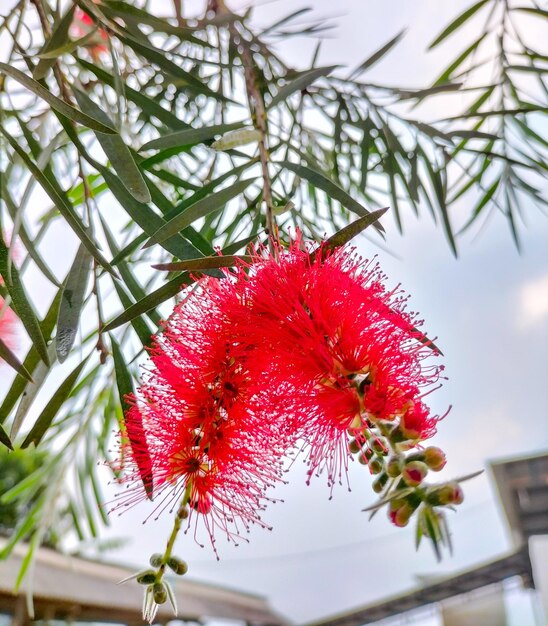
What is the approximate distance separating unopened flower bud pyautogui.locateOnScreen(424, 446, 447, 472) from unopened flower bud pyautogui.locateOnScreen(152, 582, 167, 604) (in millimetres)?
174

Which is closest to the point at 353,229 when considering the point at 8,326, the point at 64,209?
the point at 64,209

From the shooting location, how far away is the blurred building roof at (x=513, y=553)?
9.03ft

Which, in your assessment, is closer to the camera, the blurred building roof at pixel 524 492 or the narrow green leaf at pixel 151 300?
the narrow green leaf at pixel 151 300

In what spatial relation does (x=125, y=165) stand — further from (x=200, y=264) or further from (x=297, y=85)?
(x=297, y=85)

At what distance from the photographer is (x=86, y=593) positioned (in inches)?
102

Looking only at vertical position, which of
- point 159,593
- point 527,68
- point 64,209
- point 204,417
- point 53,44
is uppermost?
point 527,68

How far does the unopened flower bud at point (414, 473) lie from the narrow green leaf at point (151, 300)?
180 mm

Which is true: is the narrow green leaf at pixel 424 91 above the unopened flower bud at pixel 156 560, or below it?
above

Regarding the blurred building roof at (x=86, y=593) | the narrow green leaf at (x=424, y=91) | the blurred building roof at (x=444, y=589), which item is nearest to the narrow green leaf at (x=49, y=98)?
the narrow green leaf at (x=424, y=91)

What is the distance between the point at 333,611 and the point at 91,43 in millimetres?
4986

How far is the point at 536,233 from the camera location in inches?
125

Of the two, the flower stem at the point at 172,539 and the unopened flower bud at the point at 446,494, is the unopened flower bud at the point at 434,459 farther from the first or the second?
the flower stem at the point at 172,539

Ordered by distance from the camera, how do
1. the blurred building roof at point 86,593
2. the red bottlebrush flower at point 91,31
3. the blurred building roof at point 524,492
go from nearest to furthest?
the red bottlebrush flower at point 91,31
the blurred building roof at point 86,593
the blurred building roof at point 524,492

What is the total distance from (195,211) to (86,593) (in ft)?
8.53
